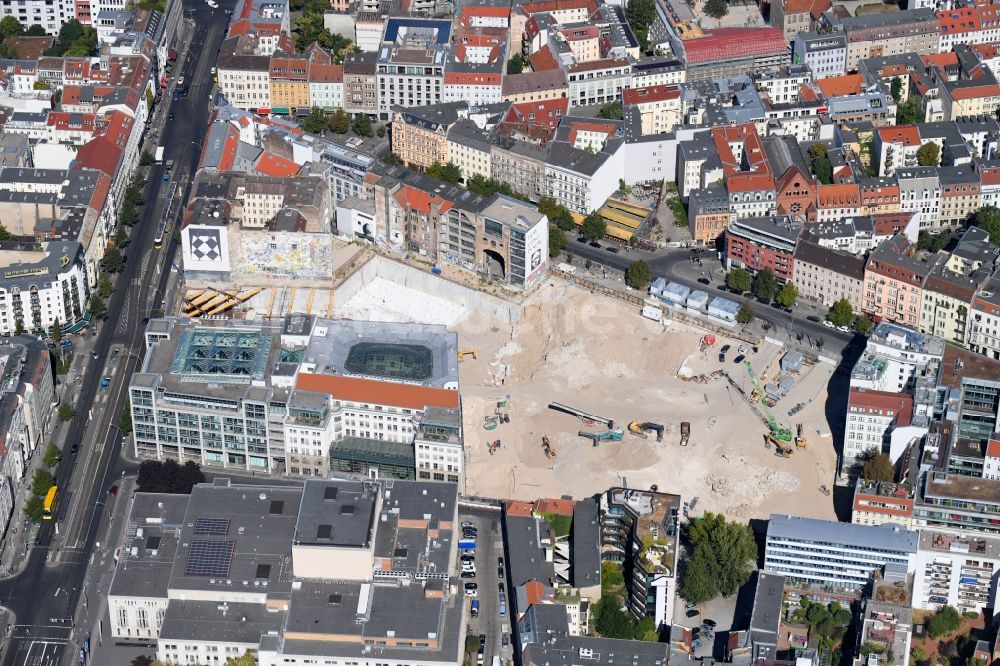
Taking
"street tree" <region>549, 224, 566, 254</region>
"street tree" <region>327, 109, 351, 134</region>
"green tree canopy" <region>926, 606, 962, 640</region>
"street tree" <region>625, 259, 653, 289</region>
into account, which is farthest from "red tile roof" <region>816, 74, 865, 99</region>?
"green tree canopy" <region>926, 606, 962, 640</region>

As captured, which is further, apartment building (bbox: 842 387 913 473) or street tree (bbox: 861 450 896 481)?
apartment building (bbox: 842 387 913 473)

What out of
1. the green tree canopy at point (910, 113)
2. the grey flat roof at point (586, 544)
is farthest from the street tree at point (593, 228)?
the grey flat roof at point (586, 544)

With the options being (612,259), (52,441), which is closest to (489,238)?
(612,259)

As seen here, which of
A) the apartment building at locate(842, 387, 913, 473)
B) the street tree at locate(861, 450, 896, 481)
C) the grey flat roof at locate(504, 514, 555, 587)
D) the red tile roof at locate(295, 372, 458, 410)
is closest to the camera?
the grey flat roof at locate(504, 514, 555, 587)

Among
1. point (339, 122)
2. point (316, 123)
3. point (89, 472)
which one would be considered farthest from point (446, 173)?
point (89, 472)

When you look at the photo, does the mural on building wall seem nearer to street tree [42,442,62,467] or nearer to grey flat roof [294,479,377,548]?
street tree [42,442,62,467]

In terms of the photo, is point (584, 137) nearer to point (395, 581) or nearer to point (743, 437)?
point (743, 437)
